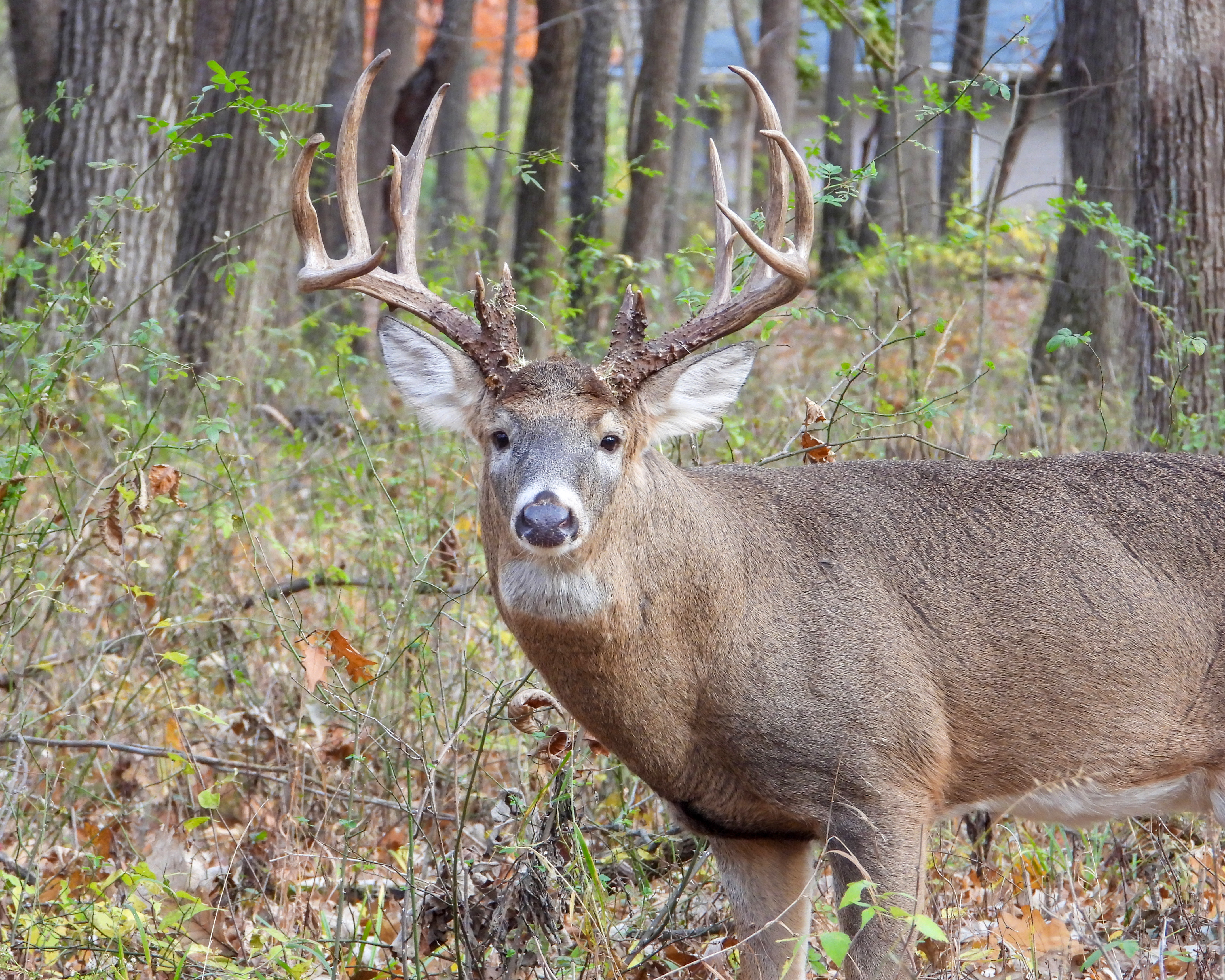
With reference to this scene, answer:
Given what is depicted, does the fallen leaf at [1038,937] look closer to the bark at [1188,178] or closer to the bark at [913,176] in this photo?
the bark at [1188,178]

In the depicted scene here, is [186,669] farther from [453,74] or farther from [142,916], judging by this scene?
[453,74]

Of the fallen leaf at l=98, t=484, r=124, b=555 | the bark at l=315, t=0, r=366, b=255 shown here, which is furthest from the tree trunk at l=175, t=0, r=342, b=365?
the bark at l=315, t=0, r=366, b=255

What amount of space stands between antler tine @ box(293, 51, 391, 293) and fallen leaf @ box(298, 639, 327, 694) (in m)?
1.14

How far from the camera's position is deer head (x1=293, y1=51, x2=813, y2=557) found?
14.0 feet

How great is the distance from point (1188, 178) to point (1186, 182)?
0.03m

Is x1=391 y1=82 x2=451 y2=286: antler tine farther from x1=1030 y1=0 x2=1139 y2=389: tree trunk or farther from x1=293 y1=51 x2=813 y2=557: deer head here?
x1=1030 y1=0 x2=1139 y2=389: tree trunk

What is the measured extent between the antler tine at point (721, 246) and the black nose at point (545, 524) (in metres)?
0.98

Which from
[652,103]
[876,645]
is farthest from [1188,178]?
[652,103]

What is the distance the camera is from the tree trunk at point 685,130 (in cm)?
1869

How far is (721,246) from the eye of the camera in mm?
4824

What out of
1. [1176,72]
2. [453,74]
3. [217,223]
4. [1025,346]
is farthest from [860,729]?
[453,74]

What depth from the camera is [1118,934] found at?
462 cm

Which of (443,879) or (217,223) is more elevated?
(217,223)

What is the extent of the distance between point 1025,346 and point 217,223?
28.0 feet
